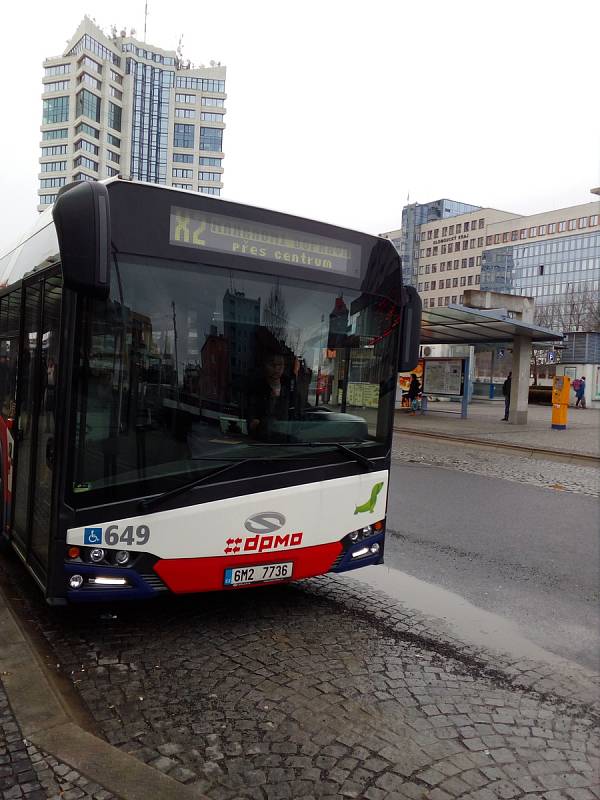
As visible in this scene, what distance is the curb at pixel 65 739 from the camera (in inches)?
108

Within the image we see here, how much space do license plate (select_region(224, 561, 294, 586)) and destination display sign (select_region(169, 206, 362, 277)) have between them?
6.49 feet

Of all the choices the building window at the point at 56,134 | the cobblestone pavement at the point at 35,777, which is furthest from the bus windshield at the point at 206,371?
the building window at the point at 56,134

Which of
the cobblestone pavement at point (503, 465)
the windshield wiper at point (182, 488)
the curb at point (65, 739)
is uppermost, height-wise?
the windshield wiper at point (182, 488)

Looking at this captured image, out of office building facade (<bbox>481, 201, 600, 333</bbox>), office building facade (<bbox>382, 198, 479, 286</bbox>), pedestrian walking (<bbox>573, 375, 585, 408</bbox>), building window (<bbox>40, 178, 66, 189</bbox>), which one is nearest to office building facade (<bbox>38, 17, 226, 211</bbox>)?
building window (<bbox>40, 178, 66, 189</bbox>)

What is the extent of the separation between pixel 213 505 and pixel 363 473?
1.17 m

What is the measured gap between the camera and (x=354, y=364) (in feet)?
15.5

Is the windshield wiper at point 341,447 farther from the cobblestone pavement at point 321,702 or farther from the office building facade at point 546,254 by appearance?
the office building facade at point 546,254

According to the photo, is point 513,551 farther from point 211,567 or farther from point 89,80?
point 89,80

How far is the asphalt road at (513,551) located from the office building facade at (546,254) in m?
105

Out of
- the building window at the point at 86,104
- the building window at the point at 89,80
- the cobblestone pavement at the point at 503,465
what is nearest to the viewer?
the cobblestone pavement at the point at 503,465

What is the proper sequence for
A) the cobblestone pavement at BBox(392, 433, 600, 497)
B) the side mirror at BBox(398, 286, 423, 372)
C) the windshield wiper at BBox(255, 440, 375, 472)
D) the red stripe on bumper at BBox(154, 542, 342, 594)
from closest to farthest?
the red stripe on bumper at BBox(154, 542, 342, 594) → the windshield wiper at BBox(255, 440, 375, 472) → the side mirror at BBox(398, 286, 423, 372) → the cobblestone pavement at BBox(392, 433, 600, 497)

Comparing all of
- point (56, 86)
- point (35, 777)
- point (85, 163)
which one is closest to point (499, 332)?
point (35, 777)

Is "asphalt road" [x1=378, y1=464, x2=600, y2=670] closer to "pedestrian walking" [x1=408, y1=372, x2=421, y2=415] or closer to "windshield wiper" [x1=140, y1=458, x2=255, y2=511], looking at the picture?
"windshield wiper" [x1=140, y1=458, x2=255, y2=511]

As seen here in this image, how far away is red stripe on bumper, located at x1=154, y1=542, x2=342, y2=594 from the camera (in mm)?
4098
